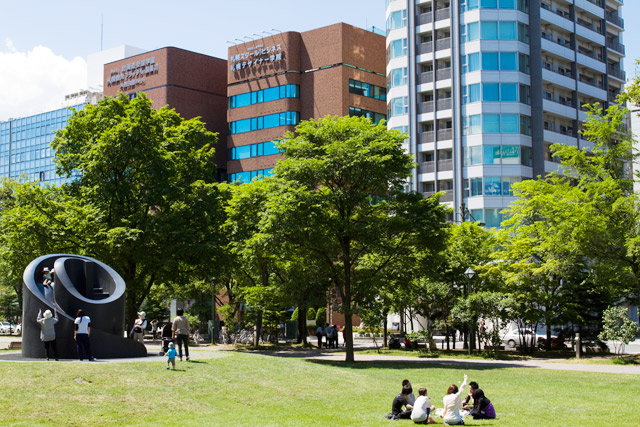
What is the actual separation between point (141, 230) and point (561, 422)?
24.2 m

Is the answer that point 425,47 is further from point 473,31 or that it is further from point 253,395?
point 253,395

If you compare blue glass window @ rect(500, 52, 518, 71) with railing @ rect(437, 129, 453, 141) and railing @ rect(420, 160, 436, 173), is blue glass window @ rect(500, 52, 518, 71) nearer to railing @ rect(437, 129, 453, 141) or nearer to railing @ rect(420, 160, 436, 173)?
railing @ rect(437, 129, 453, 141)

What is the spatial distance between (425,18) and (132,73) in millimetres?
38086

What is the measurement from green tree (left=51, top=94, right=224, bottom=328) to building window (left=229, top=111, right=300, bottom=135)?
40.0m

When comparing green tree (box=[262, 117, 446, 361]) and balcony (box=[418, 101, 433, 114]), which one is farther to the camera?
balcony (box=[418, 101, 433, 114])

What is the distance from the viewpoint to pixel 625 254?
116ft

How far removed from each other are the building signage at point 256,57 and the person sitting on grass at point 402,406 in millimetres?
68802

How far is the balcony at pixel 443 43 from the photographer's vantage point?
70.7 metres

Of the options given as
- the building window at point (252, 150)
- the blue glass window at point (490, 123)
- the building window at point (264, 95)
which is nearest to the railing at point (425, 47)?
the blue glass window at point (490, 123)

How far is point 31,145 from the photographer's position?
154m

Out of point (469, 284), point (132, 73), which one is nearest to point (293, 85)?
point (132, 73)

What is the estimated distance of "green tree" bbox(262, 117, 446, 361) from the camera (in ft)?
106

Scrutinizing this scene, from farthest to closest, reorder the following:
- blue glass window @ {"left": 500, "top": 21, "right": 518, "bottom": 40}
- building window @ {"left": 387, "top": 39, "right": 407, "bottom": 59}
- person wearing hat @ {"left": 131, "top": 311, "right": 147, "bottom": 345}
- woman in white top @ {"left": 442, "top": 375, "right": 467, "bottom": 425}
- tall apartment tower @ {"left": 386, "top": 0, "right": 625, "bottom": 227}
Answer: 1. building window @ {"left": 387, "top": 39, "right": 407, "bottom": 59}
2. blue glass window @ {"left": 500, "top": 21, "right": 518, "bottom": 40}
3. tall apartment tower @ {"left": 386, "top": 0, "right": 625, "bottom": 227}
4. person wearing hat @ {"left": 131, "top": 311, "right": 147, "bottom": 345}
5. woman in white top @ {"left": 442, "top": 375, "right": 467, "bottom": 425}

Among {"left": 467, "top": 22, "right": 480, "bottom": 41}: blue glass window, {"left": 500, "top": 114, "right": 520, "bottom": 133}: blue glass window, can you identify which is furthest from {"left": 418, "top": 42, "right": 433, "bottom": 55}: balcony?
{"left": 500, "top": 114, "right": 520, "bottom": 133}: blue glass window
